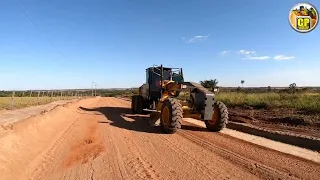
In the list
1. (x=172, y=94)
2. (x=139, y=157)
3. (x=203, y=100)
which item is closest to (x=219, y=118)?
(x=203, y=100)

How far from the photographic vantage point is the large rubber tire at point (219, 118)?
41.3 feet

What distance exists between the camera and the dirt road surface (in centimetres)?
677

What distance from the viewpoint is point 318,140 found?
9789 mm

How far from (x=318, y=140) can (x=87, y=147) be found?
7.12 meters

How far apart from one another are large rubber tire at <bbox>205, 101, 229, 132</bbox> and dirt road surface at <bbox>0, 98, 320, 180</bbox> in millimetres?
622

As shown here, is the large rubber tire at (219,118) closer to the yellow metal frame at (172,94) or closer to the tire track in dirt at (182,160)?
the yellow metal frame at (172,94)

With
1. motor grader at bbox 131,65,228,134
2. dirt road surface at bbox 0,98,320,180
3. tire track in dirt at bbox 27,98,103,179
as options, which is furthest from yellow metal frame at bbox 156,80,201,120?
tire track in dirt at bbox 27,98,103,179

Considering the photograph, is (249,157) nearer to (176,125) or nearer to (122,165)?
(122,165)

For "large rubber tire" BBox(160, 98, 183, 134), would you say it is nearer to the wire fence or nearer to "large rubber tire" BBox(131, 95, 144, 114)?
"large rubber tire" BBox(131, 95, 144, 114)

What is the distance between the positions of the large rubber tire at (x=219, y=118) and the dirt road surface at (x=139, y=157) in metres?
0.62

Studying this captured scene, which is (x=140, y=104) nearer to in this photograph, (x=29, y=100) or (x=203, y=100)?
(x=203, y=100)

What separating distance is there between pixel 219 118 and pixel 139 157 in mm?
5324

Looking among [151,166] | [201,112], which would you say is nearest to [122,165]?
[151,166]

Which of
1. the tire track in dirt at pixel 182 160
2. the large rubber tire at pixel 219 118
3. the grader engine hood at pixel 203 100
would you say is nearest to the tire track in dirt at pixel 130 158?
the tire track in dirt at pixel 182 160
